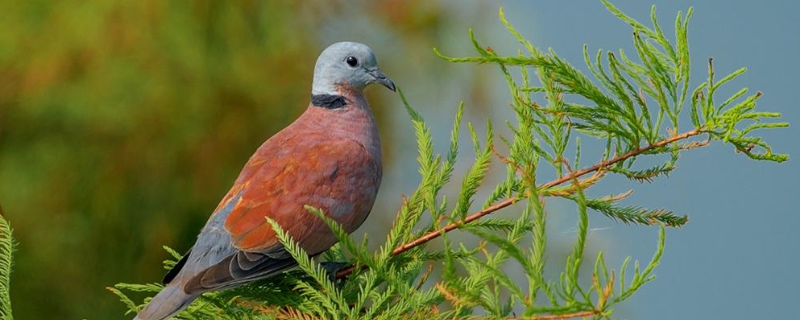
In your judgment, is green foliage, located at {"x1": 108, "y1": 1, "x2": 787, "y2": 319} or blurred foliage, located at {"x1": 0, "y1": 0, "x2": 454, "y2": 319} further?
blurred foliage, located at {"x1": 0, "y1": 0, "x2": 454, "y2": 319}

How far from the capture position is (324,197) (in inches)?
60.9

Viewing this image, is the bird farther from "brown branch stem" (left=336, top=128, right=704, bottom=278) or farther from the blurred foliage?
the blurred foliage

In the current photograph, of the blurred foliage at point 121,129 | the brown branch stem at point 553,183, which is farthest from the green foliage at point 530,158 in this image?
the blurred foliage at point 121,129

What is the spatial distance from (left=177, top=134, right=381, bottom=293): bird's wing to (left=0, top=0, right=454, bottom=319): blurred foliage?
2.15m

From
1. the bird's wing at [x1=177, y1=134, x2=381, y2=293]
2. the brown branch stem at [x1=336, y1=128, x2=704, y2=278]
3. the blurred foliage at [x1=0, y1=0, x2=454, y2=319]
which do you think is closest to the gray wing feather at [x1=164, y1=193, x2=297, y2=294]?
the bird's wing at [x1=177, y1=134, x2=381, y2=293]

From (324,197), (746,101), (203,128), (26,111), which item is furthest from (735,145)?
(26,111)

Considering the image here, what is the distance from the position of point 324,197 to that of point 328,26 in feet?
8.04

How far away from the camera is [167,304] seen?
1380 millimetres

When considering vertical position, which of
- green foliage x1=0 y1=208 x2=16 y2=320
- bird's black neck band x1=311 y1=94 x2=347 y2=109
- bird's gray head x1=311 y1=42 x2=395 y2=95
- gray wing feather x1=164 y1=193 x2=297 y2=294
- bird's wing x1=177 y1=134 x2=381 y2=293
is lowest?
green foliage x1=0 y1=208 x2=16 y2=320

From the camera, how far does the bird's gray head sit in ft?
5.41

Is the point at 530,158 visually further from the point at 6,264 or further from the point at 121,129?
the point at 121,129

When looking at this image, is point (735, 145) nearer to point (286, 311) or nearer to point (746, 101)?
point (746, 101)

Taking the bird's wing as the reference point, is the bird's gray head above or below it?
above

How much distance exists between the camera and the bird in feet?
4.72
